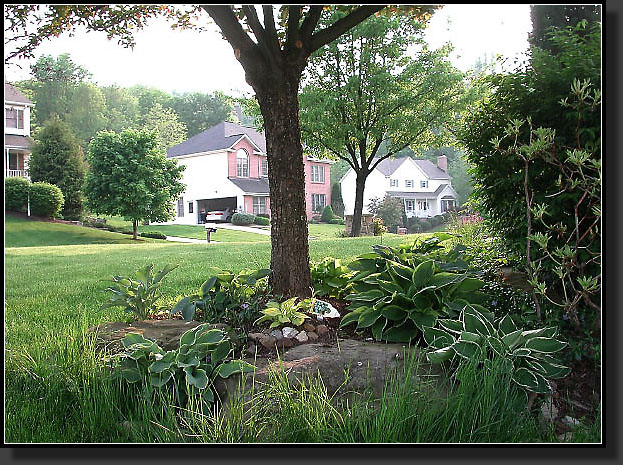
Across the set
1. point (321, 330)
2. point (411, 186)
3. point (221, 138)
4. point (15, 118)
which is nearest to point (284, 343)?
point (321, 330)

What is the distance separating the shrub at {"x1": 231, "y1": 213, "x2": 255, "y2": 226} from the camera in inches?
168

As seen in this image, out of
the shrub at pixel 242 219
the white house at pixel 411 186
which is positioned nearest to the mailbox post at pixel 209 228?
the shrub at pixel 242 219

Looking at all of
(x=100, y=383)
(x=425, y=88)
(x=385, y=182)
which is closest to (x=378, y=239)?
(x=385, y=182)

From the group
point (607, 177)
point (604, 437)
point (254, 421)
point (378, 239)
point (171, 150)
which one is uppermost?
point (171, 150)

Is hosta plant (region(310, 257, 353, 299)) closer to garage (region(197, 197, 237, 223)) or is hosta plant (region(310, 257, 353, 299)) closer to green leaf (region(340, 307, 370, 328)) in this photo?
green leaf (region(340, 307, 370, 328))

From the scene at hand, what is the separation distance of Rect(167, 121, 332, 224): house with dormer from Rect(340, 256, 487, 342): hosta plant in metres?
1.44

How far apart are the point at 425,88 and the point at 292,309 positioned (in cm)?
486

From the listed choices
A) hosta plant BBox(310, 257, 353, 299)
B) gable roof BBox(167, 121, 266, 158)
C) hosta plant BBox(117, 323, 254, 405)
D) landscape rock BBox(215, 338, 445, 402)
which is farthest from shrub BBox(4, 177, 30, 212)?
landscape rock BBox(215, 338, 445, 402)

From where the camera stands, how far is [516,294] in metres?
2.63

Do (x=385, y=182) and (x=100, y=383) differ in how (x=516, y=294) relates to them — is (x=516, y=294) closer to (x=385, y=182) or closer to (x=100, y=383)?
(x=100, y=383)

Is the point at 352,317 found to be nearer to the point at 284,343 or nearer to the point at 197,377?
the point at 284,343

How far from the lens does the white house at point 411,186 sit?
4395 mm

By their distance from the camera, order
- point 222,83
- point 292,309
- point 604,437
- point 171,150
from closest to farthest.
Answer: point 604,437, point 292,309, point 222,83, point 171,150

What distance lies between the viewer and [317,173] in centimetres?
444
